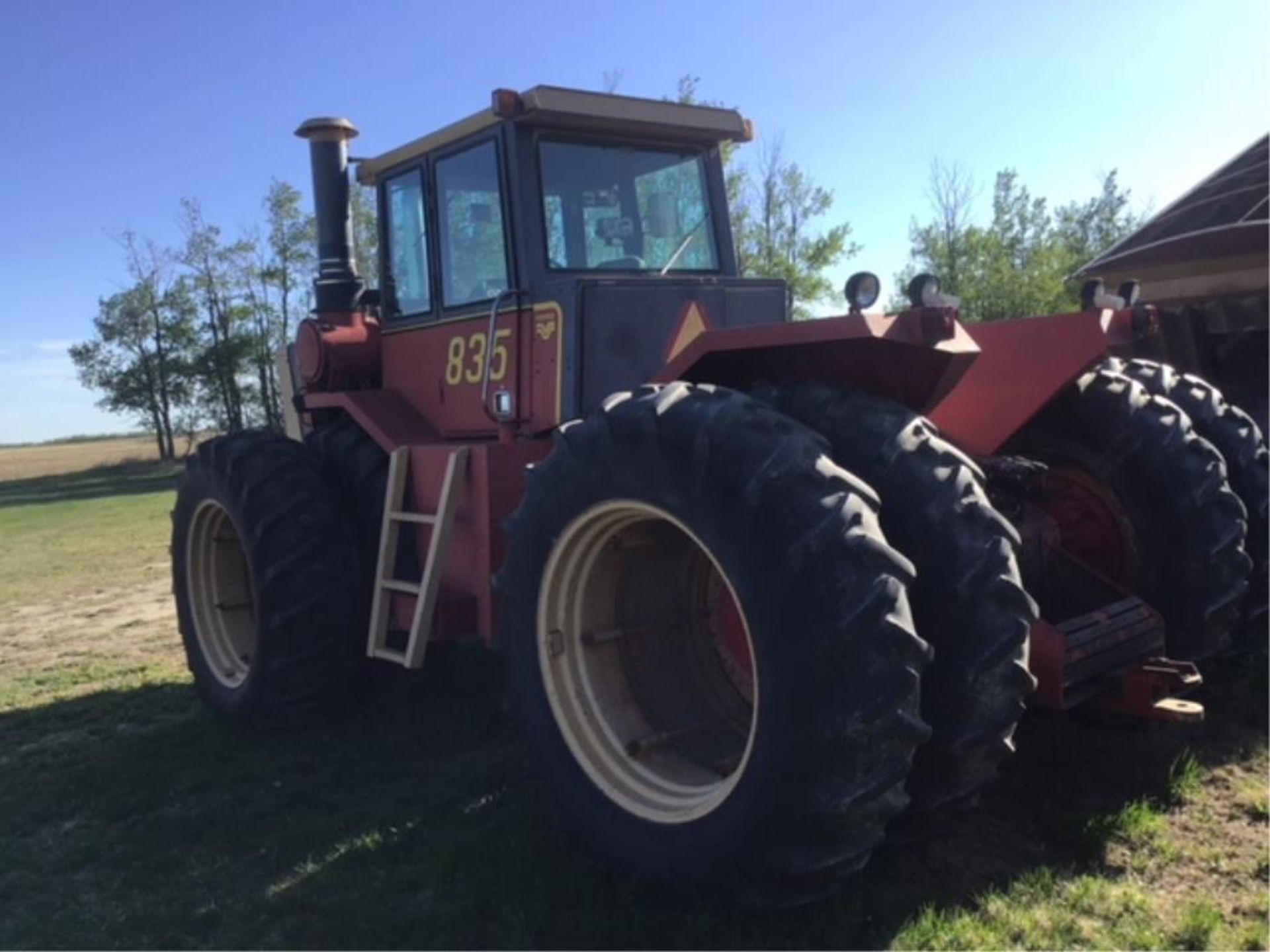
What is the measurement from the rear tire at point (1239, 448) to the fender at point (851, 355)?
1528 millimetres

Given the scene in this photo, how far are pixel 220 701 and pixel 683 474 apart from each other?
12.1 feet

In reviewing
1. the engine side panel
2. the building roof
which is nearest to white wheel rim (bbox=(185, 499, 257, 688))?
the engine side panel

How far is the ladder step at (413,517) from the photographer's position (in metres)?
5.07


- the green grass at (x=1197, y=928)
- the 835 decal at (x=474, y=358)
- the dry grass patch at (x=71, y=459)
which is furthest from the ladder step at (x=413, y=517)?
the dry grass patch at (x=71, y=459)

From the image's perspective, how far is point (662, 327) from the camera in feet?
16.8

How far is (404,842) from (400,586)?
1.23 meters

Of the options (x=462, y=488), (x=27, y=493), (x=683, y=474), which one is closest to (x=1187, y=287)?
(x=462, y=488)

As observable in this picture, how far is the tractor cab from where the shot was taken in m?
4.97

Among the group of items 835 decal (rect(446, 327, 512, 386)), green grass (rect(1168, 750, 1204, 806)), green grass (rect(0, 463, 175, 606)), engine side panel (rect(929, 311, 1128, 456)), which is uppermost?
835 decal (rect(446, 327, 512, 386))

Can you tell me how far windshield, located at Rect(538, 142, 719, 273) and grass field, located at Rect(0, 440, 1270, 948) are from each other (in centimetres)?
232

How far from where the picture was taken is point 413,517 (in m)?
5.20

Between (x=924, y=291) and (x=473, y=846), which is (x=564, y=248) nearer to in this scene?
(x=924, y=291)

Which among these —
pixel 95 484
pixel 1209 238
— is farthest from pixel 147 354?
pixel 1209 238

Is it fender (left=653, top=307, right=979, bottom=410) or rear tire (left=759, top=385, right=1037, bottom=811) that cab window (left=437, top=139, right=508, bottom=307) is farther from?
rear tire (left=759, top=385, right=1037, bottom=811)
